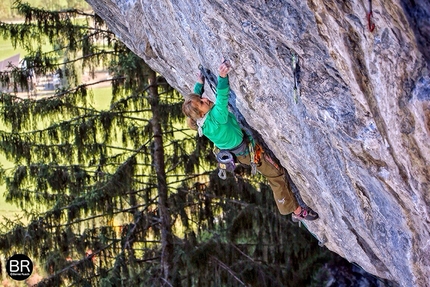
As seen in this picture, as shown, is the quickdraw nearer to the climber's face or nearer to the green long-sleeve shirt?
the green long-sleeve shirt

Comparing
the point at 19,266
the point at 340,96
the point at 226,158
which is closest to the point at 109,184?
the point at 19,266

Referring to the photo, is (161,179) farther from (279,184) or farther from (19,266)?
(279,184)

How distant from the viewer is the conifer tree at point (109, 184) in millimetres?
10125

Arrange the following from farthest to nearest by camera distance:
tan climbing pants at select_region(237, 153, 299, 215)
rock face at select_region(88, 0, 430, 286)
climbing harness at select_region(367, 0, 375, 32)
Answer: tan climbing pants at select_region(237, 153, 299, 215) < rock face at select_region(88, 0, 430, 286) < climbing harness at select_region(367, 0, 375, 32)

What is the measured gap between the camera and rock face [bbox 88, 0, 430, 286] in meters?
3.35

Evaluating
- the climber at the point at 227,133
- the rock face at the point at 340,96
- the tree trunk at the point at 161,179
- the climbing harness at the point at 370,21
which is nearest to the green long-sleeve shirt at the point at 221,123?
the climber at the point at 227,133

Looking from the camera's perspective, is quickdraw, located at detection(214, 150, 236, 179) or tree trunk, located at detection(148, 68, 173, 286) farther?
tree trunk, located at detection(148, 68, 173, 286)

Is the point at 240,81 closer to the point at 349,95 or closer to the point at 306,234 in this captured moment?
the point at 349,95

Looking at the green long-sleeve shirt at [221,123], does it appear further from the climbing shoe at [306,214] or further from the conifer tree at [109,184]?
the conifer tree at [109,184]

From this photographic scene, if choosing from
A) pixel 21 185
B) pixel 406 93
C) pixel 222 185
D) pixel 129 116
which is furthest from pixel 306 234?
pixel 406 93

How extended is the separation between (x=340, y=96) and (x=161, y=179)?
21.0 feet

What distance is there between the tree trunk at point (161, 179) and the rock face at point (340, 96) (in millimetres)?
3867

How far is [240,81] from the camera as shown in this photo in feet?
16.5

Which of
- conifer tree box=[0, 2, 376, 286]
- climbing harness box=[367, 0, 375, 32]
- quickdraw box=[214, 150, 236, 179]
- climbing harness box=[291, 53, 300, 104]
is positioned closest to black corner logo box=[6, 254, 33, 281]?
conifer tree box=[0, 2, 376, 286]
